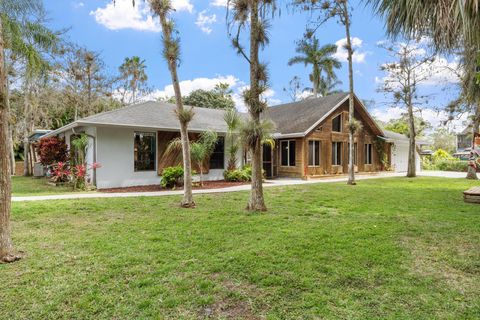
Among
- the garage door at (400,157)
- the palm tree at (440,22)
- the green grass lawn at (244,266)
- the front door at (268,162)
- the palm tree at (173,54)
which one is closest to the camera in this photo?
the green grass lawn at (244,266)

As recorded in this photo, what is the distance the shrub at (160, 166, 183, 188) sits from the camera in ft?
40.0

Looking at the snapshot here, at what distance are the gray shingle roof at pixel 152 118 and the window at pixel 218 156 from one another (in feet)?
2.45

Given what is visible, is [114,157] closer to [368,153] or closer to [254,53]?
[254,53]

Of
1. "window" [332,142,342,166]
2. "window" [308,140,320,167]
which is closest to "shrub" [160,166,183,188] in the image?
"window" [308,140,320,167]

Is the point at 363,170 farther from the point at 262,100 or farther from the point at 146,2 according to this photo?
the point at 146,2

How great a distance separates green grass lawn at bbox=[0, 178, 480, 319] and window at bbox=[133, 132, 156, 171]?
6031 millimetres

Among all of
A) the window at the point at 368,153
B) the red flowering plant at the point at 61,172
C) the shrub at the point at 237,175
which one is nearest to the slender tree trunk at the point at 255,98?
the shrub at the point at 237,175

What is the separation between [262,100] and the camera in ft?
23.2

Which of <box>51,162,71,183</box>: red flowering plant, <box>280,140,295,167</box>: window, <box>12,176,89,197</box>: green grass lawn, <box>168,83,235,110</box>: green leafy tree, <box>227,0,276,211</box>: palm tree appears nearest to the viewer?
<box>227,0,276,211</box>: palm tree

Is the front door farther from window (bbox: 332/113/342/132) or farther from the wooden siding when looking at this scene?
window (bbox: 332/113/342/132)

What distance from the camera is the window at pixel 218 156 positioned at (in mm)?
15133

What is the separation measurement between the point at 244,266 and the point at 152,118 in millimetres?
10805

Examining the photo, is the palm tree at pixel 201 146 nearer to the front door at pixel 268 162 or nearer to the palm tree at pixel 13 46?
the front door at pixel 268 162

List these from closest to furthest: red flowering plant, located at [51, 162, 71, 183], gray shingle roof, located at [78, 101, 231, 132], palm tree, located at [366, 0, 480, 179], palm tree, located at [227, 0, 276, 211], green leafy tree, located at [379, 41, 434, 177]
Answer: palm tree, located at [366, 0, 480, 179]
palm tree, located at [227, 0, 276, 211]
gray shingle roof, located at [78, 101, 231, 132]
red flowering plant, located at [51, 162, 71, 183]
green leafy tree, located at [379, 41, 434, 177]
